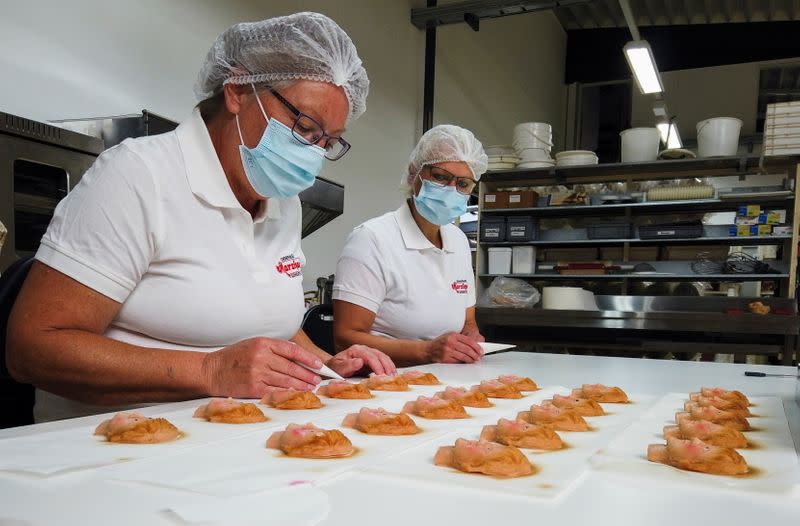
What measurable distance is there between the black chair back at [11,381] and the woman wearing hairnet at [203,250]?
4 cm

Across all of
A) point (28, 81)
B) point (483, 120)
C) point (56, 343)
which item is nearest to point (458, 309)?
point (56, 343)

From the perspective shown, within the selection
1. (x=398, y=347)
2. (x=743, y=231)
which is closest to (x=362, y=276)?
(x=398, y=347)

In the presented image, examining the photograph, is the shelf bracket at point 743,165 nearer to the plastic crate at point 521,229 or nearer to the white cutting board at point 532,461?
the plastic crate at point 521,229

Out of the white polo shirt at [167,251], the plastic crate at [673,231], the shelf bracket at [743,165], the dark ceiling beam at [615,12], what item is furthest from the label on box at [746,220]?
the white polo shirt at [167,251]

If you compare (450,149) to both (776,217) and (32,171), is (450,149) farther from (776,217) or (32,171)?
(776,217)

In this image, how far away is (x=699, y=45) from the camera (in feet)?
30.8

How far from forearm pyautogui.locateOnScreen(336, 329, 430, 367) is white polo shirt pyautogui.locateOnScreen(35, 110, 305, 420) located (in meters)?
0.67

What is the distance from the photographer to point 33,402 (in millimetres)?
1391

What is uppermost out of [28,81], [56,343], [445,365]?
[28,81]

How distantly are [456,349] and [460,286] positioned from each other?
55 centimetres

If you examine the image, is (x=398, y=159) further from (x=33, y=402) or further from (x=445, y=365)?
(x=33, y=402)

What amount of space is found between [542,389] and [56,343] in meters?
1.08

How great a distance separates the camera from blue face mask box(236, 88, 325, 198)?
150cm

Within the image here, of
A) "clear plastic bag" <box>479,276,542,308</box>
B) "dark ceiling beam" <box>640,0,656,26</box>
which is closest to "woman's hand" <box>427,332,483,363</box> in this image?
"clear plastic bag" <box>479,276,542,308</box>
